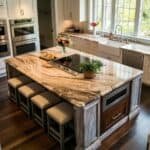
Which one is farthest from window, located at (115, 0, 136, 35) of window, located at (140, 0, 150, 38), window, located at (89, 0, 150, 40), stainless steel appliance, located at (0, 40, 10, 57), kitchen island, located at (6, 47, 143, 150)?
stainless steel appliance, located at (0, 40, 10, 57)

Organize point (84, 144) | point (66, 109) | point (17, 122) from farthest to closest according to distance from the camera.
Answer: point (17, 122) < point (66, 109) < point (84, 144)

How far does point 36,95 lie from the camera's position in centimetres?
331

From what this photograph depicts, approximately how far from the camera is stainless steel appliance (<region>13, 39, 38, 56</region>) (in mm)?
5408

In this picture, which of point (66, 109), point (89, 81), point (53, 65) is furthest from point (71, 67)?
point (66, 109)

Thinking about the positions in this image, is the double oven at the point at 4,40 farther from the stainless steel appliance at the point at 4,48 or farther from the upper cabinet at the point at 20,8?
the upper cabinet at the point at 20,8

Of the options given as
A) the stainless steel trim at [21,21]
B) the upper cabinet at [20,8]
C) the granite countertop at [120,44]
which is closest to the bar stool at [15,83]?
the stainless steel trim at [21,21]

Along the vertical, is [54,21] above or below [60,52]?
above

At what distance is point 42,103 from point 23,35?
296cm

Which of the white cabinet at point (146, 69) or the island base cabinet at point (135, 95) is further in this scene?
the white cabinet at point (146, 69)

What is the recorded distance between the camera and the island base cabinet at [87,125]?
250 centimetres

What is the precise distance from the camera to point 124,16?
17.5ft

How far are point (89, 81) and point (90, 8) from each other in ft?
11.9

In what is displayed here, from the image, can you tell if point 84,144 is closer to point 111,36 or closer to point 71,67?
point 71,67

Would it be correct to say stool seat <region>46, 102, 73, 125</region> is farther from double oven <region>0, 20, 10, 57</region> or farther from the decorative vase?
double oven <region>0, 20, 10, 57</region>
